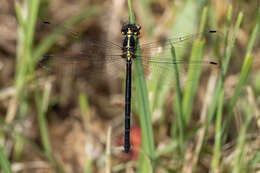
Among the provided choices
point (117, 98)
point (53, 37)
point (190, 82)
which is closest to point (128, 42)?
point (190, 82)

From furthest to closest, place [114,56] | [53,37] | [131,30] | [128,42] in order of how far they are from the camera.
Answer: [53,37]
[114,56]
[128,42]
[131,30]

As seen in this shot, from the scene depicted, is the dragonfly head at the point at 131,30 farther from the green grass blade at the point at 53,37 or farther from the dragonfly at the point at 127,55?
the green grass blade at the point at 53,37

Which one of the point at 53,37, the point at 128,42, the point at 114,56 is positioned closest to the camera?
the point at 128,42

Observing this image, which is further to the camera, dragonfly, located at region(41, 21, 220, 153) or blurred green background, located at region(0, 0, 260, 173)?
blurred green background, located at region(0, 0, 260, 173)

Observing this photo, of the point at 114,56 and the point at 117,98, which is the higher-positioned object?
the point at 114,56

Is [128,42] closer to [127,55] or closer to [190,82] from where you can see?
[127,55]

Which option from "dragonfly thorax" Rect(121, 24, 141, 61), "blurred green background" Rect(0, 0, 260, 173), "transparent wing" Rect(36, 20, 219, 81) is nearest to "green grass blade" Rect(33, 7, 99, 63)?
"blurred green background" Rect(0, 0, 260, 173)

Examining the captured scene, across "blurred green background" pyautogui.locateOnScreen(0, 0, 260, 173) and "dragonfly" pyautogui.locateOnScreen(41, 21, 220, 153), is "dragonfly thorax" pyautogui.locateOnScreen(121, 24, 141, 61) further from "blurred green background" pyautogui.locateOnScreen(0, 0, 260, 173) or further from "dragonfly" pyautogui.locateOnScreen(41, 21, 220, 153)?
"blurred green background" pyautogui.locateOnScreen(0, 0, 260, 173)
